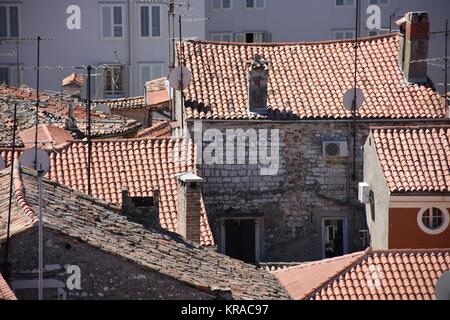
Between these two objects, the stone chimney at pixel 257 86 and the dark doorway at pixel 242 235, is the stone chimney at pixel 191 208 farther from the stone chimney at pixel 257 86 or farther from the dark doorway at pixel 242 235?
the stone chimney at pixel 257 86

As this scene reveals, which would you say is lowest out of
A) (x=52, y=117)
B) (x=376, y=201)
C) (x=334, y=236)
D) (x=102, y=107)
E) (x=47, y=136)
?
(x=334, y=236)

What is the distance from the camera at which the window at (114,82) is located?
50500 mm

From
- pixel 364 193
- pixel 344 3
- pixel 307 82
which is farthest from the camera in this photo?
pixel 344 3

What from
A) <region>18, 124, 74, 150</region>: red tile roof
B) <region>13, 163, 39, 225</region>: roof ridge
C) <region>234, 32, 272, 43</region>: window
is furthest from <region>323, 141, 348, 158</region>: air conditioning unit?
<region>234, 32, 272, 43</region>: window

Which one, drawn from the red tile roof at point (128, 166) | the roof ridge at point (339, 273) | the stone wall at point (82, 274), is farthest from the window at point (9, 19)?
the stone wall at point (82, 274)

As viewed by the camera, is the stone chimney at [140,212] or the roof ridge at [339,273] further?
the stone chimney at [140,212]

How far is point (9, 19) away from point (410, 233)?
26925 millimetres

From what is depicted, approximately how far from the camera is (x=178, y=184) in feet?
97.5

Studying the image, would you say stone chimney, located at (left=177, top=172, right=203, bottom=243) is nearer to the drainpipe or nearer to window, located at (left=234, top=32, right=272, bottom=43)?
the drainpipe

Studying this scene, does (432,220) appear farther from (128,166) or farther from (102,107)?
(102,107)

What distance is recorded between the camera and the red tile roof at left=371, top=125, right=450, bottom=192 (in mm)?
28328

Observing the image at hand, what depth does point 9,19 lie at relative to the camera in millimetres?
51188

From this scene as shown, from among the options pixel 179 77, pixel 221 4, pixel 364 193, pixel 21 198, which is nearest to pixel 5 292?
pixel 21 198

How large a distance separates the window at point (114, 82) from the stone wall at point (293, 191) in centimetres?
1882
